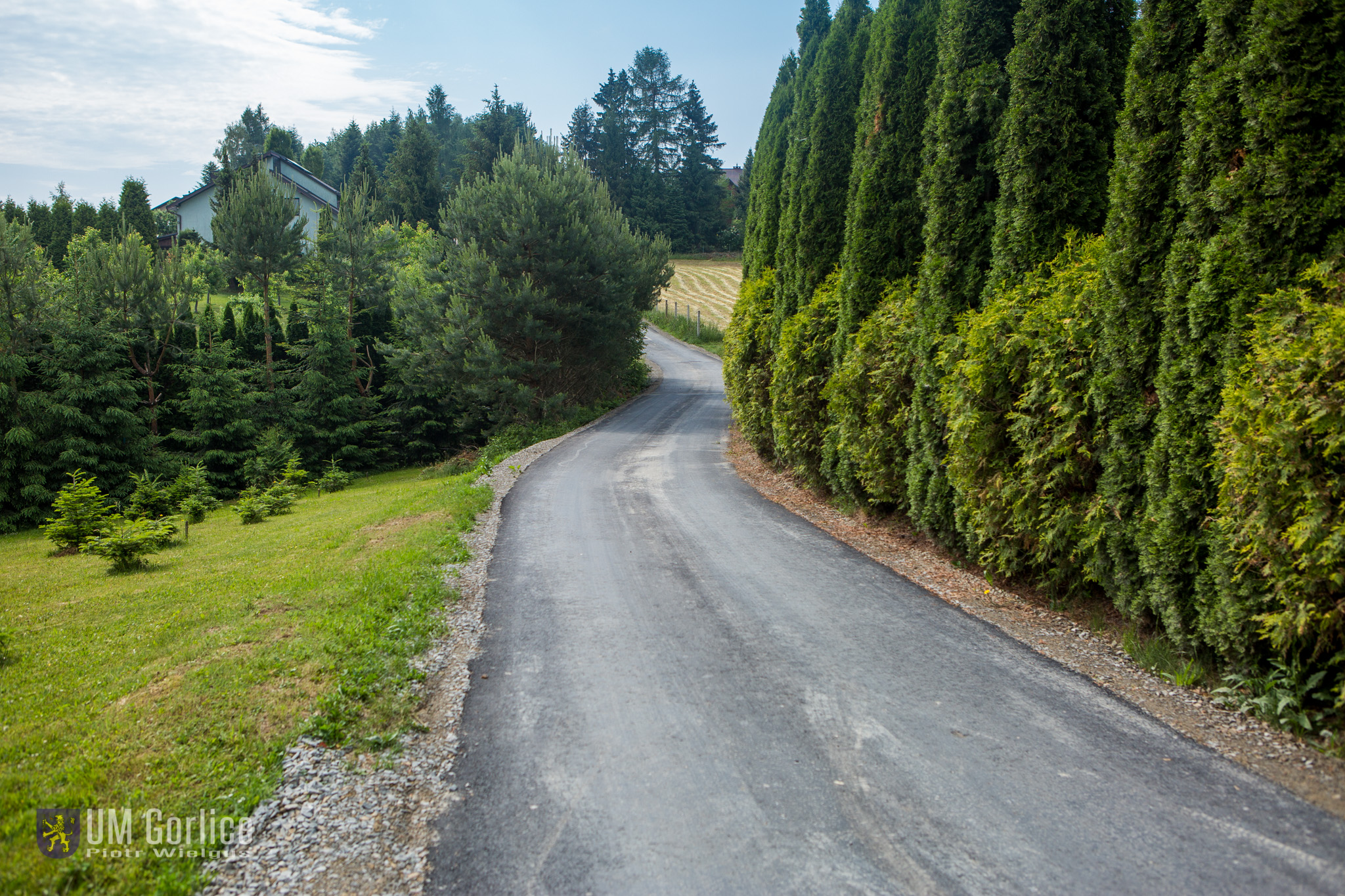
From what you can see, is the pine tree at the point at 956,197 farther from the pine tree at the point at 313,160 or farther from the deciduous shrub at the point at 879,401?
the pine tree at the point at 313,160

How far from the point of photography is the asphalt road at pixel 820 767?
3.44m

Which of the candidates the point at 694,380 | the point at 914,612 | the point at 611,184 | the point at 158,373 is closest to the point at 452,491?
the point at 914,612

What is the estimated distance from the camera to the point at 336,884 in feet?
11.3

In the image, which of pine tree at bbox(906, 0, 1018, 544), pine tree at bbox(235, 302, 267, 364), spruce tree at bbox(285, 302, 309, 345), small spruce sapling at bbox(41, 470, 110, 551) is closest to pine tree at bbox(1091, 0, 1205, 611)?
pine tree at bbox(906, 0, 1018, 544)

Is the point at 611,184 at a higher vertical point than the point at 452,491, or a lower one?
higher

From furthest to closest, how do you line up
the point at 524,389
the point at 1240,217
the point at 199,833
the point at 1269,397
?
the point at 524,389 < the point at 1240,217 < the point at 1269,397 < the point at 199,833

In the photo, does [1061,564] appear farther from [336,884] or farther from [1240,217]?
[336,884]

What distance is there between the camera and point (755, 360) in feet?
56.0

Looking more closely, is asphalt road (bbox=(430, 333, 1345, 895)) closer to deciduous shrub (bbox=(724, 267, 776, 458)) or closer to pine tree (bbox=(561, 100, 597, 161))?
deciduous shrub (bbox=(724, 267, 776, 458))

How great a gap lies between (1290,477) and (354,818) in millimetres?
5616

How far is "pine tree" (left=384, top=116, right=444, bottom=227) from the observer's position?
54.2 metres

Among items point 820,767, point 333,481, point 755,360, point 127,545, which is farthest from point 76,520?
point 820,767

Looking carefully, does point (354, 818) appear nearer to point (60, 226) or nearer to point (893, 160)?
point (893, 160)

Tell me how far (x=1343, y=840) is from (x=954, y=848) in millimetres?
1786
